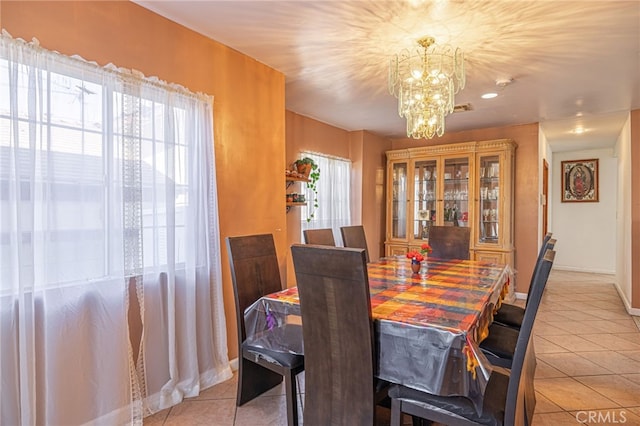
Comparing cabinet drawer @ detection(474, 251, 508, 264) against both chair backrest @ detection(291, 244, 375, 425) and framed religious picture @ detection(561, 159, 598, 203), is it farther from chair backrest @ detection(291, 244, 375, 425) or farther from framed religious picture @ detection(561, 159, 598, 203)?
chair backrest @ detection(291, 244, 375, 425)

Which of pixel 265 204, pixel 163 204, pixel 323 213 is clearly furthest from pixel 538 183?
pixel 163 204

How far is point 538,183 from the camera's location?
15.4ft

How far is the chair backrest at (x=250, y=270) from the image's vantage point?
2096 millimetres

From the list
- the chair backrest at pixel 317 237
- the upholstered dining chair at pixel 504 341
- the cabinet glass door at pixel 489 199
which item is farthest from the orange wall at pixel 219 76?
the cabinet glass door at pixel 489 199

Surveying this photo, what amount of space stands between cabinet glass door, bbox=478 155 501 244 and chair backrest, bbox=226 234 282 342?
3.47 metres

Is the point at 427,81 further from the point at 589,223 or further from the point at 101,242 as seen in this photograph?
the point at 589,223

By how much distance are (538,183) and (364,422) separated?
439 cm

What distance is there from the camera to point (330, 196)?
4.72m

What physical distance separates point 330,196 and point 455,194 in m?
1.80

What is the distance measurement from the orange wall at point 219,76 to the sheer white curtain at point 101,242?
0.11 meters

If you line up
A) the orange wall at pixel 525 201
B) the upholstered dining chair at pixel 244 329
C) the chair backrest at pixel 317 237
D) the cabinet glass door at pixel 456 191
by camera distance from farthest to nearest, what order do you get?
the cabinet glass door at pixel 456 191 → the orange wall at pixel 525 201 → the chair backrest at pixel 317 237 → the upholstered dining chair at pixel 244 329

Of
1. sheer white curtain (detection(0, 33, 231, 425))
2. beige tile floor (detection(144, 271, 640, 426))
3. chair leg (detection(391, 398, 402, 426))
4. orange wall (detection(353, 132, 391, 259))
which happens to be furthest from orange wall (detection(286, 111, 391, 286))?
chair leg (detection(391, 398, 402, 426))

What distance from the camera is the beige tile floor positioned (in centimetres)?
207

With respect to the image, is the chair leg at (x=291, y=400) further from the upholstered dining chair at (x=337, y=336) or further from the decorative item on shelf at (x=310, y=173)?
the decorative item on shelf at (x=310, y=173)
